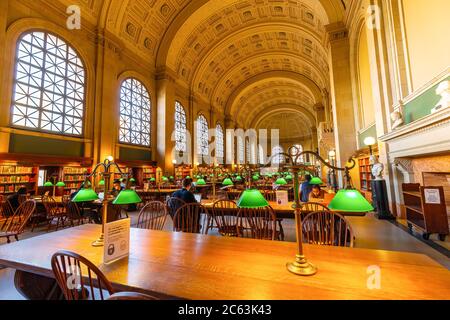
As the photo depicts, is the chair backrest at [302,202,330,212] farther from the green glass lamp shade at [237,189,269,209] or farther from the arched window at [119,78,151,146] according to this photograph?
the arched window at [119,78,151,146]

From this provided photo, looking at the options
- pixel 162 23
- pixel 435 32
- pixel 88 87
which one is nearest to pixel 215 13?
pixel 162 23

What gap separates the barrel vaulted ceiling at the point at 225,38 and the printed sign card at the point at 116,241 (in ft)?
36.7

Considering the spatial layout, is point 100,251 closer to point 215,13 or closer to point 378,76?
point 378,76

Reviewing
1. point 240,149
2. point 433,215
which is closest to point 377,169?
point 433,215

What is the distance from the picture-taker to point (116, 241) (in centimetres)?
159

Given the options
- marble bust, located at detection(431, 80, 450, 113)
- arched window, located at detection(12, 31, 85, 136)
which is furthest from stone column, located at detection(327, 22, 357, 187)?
arched window, located at detection(12, 31, 85, 136)

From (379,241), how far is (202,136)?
16.8m

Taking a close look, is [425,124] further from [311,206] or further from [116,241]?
[116,241]

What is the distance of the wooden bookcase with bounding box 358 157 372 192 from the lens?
7.61m

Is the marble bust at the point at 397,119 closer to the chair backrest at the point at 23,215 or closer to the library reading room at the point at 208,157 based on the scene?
the library reading room at the point at 208,157

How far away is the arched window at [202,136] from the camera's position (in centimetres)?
1865

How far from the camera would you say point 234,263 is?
1.50 m

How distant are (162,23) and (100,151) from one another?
354 inches
